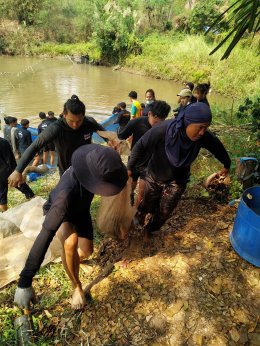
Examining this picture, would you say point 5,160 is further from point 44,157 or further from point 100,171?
point 100,171

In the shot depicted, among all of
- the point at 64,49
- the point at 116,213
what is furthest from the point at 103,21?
the point at 116,213

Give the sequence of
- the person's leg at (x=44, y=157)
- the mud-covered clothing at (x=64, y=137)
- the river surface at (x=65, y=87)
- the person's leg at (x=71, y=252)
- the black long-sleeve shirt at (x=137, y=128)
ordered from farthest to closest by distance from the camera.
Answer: the river surface at (x=65, y=87) < the person's leg at (x=44, y=157) < the black long-sleeve shirt at (x=137, y=128) < the mud-covered clothing at (x=64, y=137) < the person's leg at (x=71, y=252)

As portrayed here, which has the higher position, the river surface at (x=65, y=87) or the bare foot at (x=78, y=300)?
the bare foot at (x=78, y=300)

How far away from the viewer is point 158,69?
1889cm

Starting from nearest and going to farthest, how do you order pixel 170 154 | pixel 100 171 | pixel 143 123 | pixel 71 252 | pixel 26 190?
pixel 100 171 → pixel 71 252 → pixel 170 154 → pixel 143 123 → pixel 26 190

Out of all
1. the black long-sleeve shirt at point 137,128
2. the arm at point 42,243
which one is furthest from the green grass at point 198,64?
the arm at point 42,243

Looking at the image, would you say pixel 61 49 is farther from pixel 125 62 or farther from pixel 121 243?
pixel 121 243

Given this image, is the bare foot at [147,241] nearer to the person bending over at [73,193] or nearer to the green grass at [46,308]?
the green grass at [46,308]

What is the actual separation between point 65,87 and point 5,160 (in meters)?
12.5

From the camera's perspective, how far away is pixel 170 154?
2.70 metres

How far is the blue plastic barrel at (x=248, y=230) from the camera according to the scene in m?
2.55

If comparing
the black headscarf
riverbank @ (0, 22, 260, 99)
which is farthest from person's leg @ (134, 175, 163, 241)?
riverbank @ (0, 22, 260, 99)

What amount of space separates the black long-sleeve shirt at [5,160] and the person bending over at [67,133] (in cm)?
126

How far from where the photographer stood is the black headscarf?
8.09 feet
